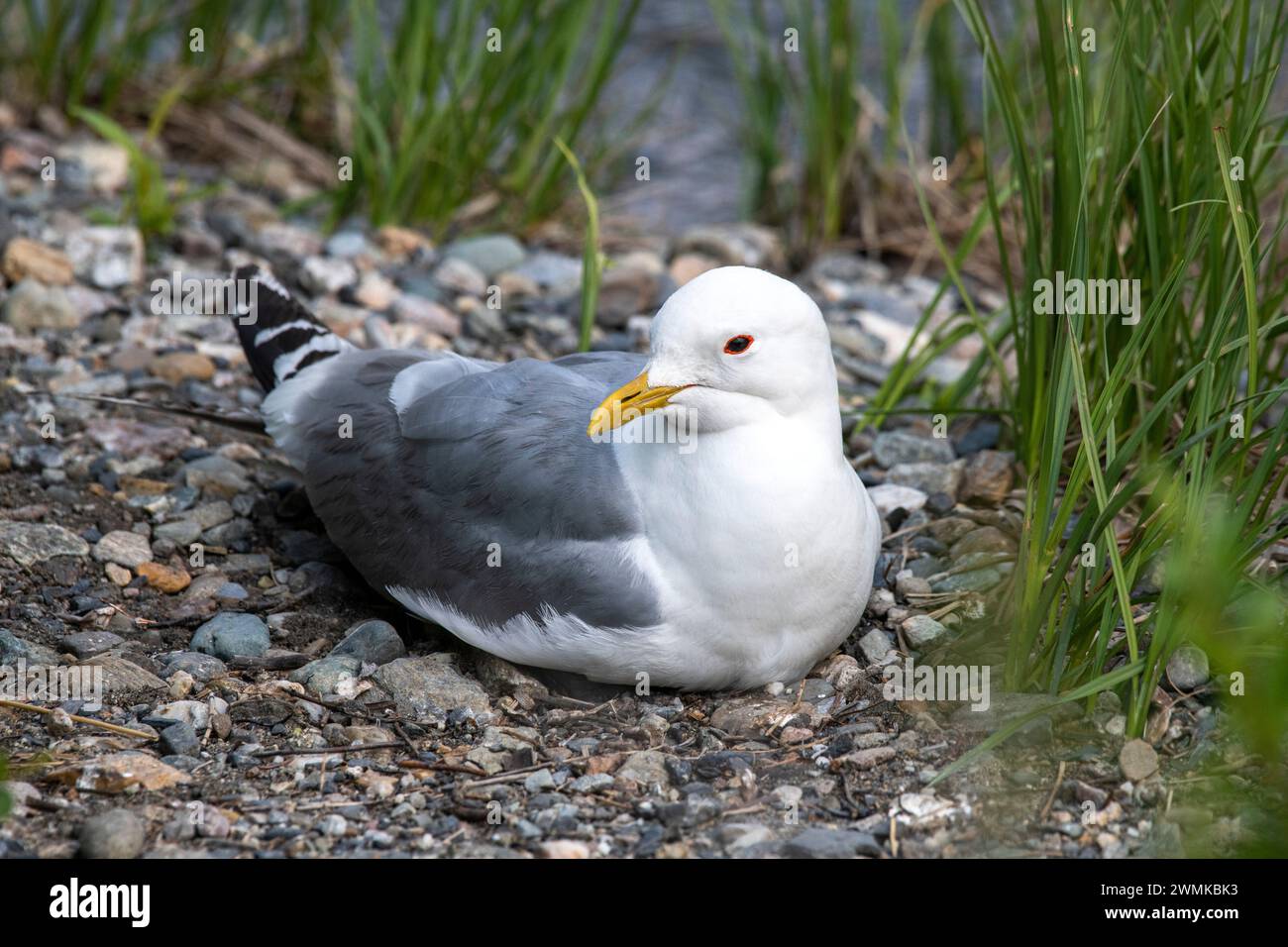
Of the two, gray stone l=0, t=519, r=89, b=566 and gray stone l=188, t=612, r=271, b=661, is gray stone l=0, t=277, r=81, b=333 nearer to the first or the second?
gray stone l=0, t=519, r=89, b=566

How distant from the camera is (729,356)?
11.6ft

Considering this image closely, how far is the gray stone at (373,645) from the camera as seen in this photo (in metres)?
4.14

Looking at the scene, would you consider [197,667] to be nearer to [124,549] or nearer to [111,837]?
[124,549]

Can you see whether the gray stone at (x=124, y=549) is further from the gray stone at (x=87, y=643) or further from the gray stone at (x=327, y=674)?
the gray stone at (x=327, y=674)

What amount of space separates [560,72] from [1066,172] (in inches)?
128

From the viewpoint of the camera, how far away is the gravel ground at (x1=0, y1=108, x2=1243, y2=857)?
131 inches

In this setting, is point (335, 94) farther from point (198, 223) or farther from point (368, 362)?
point (368, 362)

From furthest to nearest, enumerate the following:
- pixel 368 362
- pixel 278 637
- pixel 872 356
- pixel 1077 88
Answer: pixel 872 356, pixel 368 362, pixel 278 637, pixel 1077 88

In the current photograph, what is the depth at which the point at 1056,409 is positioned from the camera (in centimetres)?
362

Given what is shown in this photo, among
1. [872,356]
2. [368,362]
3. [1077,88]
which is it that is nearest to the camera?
[1077,88]

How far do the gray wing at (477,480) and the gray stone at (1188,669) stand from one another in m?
1.30

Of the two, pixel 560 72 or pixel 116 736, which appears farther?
pixel 560 72

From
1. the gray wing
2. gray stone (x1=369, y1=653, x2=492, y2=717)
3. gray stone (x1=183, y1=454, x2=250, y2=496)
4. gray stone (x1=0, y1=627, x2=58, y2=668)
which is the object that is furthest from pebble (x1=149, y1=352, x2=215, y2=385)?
gray stone (x1=369, y1=653, x2=492, y2=717)
